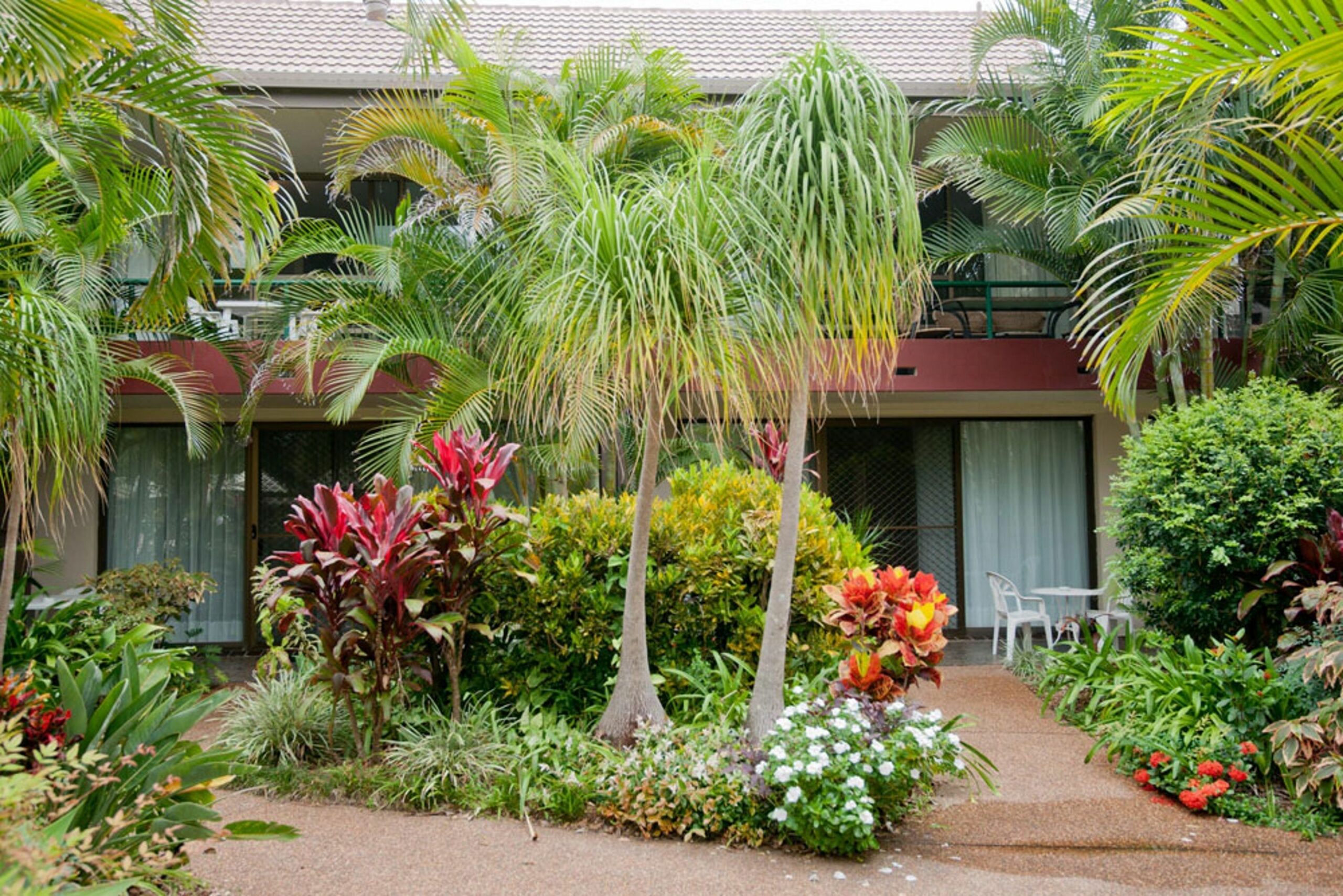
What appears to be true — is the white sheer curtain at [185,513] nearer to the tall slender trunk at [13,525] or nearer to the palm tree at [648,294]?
the tall slender trunk at [13,525]

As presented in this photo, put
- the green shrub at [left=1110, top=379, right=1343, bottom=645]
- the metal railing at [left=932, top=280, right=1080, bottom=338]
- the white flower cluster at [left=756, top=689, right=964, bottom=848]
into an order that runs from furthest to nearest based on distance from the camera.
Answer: the metal railing at [left=932, top=280, right=1080, bottom=338]
the green shrub at [left=1110, top=379, right=1343, bottom=645]
the white flower cluster at [left=756, top=689, right=964, bottom=848]

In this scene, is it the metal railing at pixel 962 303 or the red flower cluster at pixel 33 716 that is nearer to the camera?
the red flower cluster at pixel 33 716

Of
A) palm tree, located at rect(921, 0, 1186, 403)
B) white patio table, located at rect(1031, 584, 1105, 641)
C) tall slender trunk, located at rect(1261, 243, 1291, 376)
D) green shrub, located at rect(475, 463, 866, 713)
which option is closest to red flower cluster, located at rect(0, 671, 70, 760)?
green shrub, located at rect(475, 463, 866, 713)

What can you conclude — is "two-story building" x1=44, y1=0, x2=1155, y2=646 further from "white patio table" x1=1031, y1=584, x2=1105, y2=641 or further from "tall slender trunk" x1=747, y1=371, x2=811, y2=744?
"tall slender trunk" x1=747, y1=371, x2=811, y2=744

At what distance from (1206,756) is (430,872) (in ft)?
12.6

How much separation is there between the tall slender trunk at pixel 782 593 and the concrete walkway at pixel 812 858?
690mm

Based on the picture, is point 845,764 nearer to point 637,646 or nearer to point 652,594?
point 637,646

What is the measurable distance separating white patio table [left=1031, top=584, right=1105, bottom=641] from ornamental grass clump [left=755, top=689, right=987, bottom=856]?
3.97m

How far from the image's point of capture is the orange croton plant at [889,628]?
5.21 metres

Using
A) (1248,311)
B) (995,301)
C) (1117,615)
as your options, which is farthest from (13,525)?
(1248,311)

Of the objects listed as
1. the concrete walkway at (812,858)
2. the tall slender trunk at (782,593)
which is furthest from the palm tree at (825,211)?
the concrete walkway at (812,858)

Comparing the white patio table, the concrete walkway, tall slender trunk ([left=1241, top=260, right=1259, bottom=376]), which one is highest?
tall slender trunk ([left=1241, top=260, right=1259, bottom=376])

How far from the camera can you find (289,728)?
5.67 metres

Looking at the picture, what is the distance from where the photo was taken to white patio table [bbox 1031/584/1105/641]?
874cm
